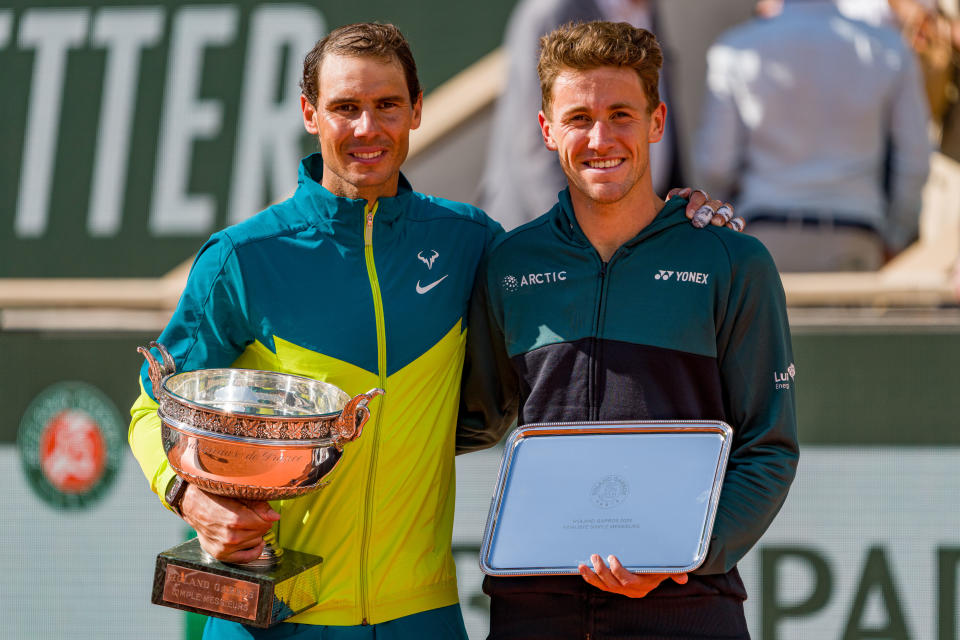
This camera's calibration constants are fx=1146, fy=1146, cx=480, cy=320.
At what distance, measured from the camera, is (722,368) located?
200cm

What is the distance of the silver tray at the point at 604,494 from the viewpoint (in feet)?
6.07

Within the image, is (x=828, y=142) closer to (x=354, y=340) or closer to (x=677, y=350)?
(x=677, y=350)

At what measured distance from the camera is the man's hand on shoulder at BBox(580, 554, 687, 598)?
1782 mm

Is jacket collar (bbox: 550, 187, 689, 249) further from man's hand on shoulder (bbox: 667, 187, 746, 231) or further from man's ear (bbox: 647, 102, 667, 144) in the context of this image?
man's ear (bbox: 647, 102, 667, 144)

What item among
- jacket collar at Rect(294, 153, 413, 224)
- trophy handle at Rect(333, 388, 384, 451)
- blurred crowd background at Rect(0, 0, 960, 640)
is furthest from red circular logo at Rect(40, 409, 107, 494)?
trophy handle at Rect(333, 388, 384, 451)

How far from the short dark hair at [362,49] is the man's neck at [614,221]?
420 mm

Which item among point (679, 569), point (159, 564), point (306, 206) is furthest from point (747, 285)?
point (159, 564)

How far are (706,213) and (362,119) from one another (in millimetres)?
639

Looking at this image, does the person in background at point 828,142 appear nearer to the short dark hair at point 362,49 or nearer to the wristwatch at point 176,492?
the short dark hair at point 362,49

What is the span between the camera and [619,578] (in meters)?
1.78

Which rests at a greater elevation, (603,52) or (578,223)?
(603,52)

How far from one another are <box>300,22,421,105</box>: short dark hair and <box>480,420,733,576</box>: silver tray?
0.72 metres

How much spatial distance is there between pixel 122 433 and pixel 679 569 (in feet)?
9.27

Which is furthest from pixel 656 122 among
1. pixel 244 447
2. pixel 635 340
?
pixel 244 447
